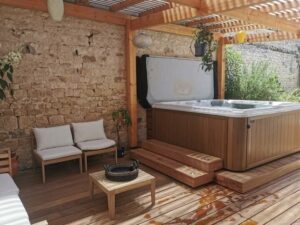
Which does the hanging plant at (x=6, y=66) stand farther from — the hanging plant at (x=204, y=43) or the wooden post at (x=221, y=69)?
the wooden post at (x=221, y=69)

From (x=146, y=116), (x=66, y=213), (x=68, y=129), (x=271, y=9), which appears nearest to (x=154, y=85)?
(x=146, y=116)

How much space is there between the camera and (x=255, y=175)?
3.46 metres

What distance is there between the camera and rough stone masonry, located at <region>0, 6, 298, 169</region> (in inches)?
153

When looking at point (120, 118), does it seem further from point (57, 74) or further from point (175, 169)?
point (175, 169)

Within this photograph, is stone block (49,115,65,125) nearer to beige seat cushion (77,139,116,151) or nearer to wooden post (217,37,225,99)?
beige seat cushion (77,139,116,151)

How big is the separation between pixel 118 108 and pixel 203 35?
205 centimetres

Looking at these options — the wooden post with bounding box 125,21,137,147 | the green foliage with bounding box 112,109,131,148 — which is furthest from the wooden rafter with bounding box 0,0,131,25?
the green foliage with bounding box 112,109,131,148

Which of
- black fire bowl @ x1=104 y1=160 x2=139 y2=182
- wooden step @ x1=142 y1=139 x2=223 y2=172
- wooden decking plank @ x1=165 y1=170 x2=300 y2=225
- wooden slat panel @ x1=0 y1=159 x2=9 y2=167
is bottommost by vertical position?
wooden decking plank @ x1=165 y1=170 x2=300 y2=225

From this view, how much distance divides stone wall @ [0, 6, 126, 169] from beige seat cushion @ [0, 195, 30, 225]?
6.55ft

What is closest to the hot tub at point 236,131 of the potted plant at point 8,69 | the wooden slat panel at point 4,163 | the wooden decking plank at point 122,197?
the wooden decking plank at point 122,197

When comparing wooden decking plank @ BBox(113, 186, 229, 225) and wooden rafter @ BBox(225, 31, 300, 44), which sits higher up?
wooden rafter @ BBox(225, 31, 300, 44)

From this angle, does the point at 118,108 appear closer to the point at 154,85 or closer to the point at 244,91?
the point at 154,85

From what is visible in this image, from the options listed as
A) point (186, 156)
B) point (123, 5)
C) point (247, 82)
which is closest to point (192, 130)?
point (186, 156)

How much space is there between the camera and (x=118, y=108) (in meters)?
5.05
